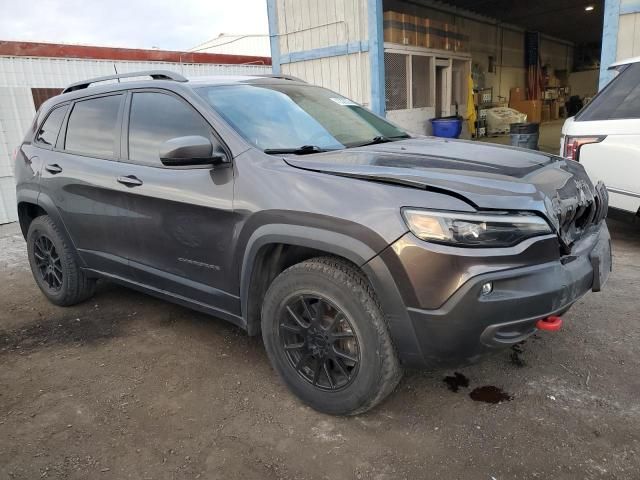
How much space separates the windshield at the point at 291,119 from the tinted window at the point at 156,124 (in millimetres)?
161

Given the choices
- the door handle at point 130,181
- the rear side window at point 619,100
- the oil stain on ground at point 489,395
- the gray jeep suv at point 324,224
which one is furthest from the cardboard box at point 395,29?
the oil stain on ground at point 489,395

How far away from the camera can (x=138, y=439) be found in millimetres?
2461

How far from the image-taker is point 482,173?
2322mm

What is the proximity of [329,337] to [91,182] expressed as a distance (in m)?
2.14

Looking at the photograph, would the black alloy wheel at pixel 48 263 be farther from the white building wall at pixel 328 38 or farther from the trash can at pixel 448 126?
the trash can at pixel 448 126

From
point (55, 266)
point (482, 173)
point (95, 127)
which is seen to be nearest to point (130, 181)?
point (95, 127)

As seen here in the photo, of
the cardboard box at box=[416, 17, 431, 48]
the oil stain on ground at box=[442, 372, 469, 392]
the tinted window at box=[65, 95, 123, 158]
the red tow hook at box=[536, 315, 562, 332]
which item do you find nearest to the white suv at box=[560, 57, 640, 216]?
the oil stain on ground at box=[442, 372, 469, 392]

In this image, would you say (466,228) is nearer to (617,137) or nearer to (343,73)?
(617,137)

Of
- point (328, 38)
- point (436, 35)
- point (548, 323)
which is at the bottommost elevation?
point (548, 323)

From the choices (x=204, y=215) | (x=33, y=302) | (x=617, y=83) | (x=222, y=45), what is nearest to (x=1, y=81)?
(x=33, y=302)

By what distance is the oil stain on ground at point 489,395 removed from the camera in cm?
262

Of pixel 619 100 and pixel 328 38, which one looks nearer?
pixel 619 100

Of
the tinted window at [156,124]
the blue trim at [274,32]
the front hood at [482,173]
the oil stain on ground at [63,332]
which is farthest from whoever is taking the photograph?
the blue trim at [274,32]

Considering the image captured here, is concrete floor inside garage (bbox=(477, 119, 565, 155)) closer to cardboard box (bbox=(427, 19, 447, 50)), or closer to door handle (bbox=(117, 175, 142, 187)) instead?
cardboard box (bbox=(427, 19, 447, 50))
